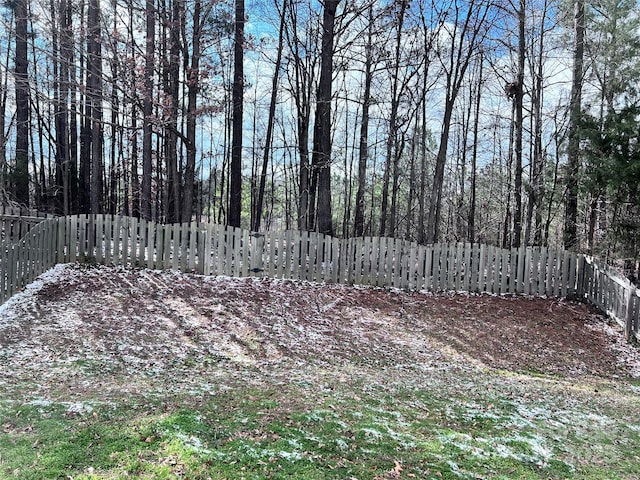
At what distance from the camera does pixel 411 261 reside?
1031 centimetres

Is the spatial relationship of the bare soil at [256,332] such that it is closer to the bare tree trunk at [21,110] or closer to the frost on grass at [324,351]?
the frost on grass at [324,351]

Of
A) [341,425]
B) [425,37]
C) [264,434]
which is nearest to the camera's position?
[264,434]

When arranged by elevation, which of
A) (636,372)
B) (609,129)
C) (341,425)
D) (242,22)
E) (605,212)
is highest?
(242,22)

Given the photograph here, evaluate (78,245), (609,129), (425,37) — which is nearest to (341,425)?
(78,245)

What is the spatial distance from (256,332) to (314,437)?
12.1ft

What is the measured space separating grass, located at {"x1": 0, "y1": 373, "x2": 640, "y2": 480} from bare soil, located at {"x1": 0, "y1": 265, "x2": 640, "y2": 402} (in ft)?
2.68

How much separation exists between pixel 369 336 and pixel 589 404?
3301 mm

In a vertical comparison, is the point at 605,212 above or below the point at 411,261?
above

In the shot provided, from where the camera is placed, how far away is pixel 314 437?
3.55 m

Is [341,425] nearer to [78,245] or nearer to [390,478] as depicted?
[390,478]

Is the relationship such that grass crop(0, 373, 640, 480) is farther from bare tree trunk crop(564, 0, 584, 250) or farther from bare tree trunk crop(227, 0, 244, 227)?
bare tree trunk crop(227, 0, 244, 227)

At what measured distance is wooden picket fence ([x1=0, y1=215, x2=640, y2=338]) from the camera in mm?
9656

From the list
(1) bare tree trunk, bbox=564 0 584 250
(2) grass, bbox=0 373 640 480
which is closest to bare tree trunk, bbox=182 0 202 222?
(2) grass, bbox=0 373 640 480

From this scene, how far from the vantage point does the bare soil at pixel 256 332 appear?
5398 millimetres
